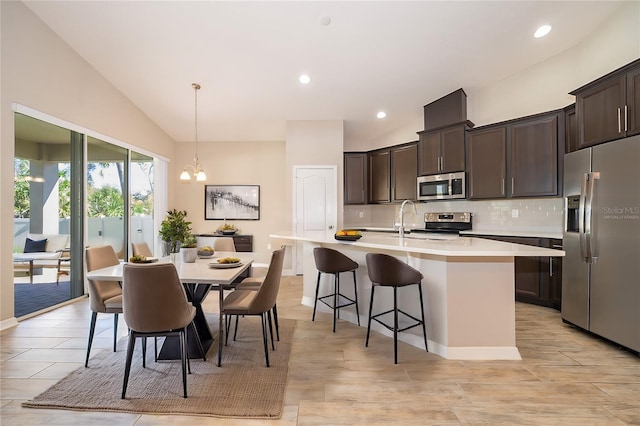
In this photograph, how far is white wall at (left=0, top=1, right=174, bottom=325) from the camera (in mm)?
3027

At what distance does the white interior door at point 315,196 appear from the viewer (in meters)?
5.38

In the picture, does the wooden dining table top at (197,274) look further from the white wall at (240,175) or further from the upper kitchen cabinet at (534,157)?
the white wall at (240,175)

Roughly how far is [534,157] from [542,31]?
1.44 m

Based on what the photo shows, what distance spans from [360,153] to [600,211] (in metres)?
3.81

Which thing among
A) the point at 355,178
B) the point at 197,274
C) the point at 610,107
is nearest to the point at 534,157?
the point at 610,107

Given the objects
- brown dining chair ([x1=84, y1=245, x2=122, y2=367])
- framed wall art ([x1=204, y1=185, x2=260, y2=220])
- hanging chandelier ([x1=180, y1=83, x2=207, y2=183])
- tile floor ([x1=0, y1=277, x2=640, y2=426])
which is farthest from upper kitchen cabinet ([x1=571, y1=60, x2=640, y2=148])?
framed wall art ([x1=204, y1=185, x2=260, y2=220])

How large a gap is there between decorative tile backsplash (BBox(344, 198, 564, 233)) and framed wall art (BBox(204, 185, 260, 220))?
2310 mm

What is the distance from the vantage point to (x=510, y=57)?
388 centimetres

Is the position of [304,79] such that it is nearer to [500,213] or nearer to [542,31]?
[542,31]

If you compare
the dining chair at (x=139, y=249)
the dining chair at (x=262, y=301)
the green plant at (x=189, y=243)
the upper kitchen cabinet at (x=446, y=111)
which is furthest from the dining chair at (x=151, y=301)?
the upper kitchen cabinet at (x=446, y=111)

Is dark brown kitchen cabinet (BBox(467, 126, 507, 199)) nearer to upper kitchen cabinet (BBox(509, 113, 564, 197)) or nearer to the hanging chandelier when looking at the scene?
upper kitchen cabinet (BBox(509, 113, 564, 197))

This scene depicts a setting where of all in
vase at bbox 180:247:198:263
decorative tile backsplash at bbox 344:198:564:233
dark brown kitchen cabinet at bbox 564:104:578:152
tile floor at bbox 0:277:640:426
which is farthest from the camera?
decorative tile backsplash at bbox 344:198:564:233

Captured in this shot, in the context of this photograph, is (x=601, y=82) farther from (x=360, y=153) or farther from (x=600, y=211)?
(x=360, y=153)

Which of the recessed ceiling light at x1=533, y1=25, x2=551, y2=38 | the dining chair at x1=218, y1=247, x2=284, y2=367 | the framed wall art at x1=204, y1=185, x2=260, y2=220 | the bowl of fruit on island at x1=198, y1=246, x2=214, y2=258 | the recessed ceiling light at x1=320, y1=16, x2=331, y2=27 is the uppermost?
the recessed ceiling light at x1=320, y1=16, x2=331, y2=27
